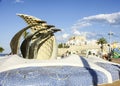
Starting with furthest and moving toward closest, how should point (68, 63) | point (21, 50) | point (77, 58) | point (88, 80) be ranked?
point (21, 50) < point (77, 58) < point (68, 63) < point (88, 80)

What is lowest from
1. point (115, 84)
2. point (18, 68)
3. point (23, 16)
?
point (115, 84)

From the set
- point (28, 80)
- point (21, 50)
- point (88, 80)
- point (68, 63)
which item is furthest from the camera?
point (21, 50)

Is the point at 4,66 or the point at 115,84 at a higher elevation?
the point at 4,66

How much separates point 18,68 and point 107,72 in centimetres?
637

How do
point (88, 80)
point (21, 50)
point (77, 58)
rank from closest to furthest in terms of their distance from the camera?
point (88, 80), point (77, 58), point (21, 50)

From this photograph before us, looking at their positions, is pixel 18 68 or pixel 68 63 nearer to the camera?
pixel 18 68

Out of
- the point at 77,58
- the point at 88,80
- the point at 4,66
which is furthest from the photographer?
the point at 77,58

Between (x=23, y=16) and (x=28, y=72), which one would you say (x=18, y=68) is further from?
(x=23, y=16)

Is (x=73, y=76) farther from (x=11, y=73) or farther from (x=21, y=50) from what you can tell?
(x=21, y=50)

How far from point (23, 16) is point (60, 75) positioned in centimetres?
1259

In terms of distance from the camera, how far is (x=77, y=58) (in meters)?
Answer: 22.8

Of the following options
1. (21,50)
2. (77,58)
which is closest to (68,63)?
(77,58)

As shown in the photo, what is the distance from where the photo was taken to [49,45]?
1204 inches

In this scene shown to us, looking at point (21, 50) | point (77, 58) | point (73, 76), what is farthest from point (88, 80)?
point (21, 50)
